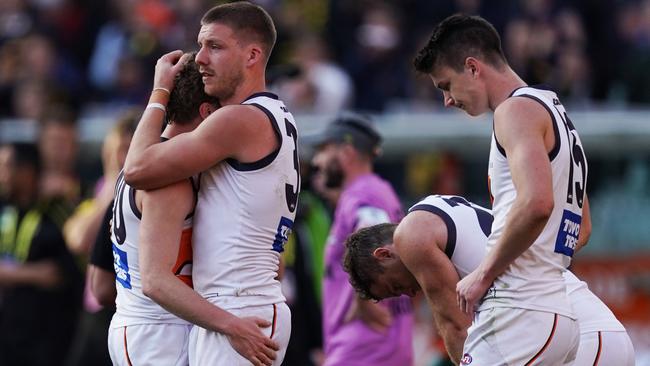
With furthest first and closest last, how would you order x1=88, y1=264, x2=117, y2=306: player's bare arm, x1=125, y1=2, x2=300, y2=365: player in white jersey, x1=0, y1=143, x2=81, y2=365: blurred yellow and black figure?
x1=0, y1=143, x2=81, y2=365: blurred yellow and black figure → x1=88, y1=264, x2=117, y2=306: player's bare arm → x1=125, y1=2, x2=300, y2=365: player in white jersey

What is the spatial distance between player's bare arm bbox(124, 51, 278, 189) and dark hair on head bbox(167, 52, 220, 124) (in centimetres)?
18

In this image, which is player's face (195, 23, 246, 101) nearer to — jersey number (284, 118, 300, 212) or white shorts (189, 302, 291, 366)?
jersey number (284, 118, 300, 212)

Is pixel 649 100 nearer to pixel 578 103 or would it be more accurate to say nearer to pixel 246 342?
pixel 578 103

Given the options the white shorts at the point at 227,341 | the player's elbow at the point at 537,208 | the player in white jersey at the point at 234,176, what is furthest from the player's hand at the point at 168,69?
the player's elbow at the point at 537,208

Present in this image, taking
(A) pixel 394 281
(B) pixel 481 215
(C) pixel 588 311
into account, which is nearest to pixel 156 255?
(A) pixel 394 281

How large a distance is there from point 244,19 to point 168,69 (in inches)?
17.6

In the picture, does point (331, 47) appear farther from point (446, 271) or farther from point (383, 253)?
point (446, 271)

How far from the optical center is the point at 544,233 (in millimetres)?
5746

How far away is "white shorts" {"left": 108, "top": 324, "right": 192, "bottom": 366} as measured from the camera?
5949 mm

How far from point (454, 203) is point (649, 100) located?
8965 millimetres

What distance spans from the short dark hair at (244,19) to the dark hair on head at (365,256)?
1.04m

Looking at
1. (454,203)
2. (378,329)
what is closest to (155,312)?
(454,203)

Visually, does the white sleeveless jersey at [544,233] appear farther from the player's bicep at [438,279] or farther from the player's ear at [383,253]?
the player's ear at [383,253]

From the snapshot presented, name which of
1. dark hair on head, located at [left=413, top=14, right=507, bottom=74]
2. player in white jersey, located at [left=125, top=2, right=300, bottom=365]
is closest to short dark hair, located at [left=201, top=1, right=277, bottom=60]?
player in white jersey, located at [left=125, top=2, right=300, bottom=365]
